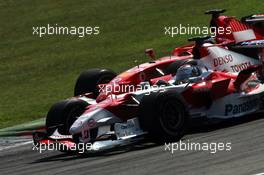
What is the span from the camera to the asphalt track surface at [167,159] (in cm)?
1028

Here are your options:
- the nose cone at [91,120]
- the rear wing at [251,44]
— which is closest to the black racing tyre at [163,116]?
the nose cone at [91,120]

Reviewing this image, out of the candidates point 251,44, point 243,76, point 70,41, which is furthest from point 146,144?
point 70,41

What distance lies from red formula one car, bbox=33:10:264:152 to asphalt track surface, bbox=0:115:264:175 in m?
0.26

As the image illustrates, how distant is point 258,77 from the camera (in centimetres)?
1449

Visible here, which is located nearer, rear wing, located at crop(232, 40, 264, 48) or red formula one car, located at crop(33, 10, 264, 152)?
red formula one car, located at crop(33, 10, 264, 152)

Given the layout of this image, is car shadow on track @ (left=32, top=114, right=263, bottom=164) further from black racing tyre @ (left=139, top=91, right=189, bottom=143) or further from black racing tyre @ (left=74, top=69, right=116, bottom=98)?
black racing tyre @ (left=74, top=69, right=116, bottom=98)

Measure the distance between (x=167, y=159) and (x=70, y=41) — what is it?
2053 centimetres

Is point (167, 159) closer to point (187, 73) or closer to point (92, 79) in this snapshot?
point (187, 73)

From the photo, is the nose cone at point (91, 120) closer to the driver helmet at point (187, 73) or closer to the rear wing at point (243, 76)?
the driver helmet at point (187, 73)

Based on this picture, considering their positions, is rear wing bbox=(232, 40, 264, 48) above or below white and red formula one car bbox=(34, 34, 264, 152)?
above

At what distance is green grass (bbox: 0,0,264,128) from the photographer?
22.8m

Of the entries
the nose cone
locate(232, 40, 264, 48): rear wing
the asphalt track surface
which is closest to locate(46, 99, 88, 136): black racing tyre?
the asphalt track surface

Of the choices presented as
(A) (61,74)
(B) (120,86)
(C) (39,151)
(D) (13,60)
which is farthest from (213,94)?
(D) (13,60)

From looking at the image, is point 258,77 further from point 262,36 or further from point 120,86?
point 120,86
